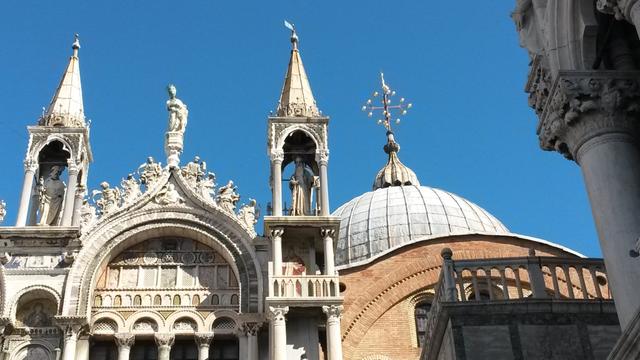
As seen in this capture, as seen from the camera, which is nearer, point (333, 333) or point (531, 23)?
point (531, 23)

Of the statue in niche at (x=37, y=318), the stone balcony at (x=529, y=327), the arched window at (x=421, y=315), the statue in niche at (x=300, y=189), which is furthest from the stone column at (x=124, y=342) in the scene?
the arched window at (x=421, y=315)

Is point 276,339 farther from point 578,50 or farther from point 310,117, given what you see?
point 578,50

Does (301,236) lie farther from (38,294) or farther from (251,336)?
(38,294)

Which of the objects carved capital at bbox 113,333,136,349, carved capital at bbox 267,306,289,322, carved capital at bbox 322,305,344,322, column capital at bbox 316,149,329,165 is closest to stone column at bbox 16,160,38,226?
carved capital at bbox 113,333,136,349

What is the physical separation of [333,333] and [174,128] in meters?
6.79

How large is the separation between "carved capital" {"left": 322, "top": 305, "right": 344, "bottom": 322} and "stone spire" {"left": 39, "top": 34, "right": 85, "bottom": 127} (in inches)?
292

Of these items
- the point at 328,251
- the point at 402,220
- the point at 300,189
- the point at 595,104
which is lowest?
the point at 595,104

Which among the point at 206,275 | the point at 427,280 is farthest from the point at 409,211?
the point at 206,275

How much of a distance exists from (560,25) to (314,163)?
10821 millimetres

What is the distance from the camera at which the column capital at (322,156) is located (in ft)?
62.4

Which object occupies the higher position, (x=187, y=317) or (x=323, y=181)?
(x=323, y=181)

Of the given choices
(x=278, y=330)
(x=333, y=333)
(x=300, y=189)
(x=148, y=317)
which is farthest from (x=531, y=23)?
(x=148, y=317)

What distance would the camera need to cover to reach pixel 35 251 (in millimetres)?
17891

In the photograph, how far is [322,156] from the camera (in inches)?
751
